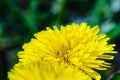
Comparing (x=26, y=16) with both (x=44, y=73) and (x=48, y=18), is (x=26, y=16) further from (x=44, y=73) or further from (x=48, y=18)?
(x=44, y=73)

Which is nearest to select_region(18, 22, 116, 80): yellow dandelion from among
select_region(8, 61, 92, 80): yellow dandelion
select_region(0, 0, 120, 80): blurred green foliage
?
select_region(8, 61, 92, 80): yellow dandelion

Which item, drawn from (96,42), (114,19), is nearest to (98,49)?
(96,42)

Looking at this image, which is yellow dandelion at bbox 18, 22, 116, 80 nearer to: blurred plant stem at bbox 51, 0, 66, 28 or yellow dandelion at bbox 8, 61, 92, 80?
yellow dandelion at bbox 8, 61, 92, 80

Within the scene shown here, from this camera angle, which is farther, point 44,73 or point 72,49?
point 72,49

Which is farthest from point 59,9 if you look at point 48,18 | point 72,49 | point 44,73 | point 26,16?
point 44,73

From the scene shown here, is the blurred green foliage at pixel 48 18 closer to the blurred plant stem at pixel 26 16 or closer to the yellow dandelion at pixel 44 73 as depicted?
the blurred plant stem at pixel 26 16

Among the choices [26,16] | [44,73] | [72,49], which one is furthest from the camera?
[26,16]

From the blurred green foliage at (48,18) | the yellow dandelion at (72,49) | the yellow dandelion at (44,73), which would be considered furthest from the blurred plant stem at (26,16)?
the yellow dandelion at (44,73)
